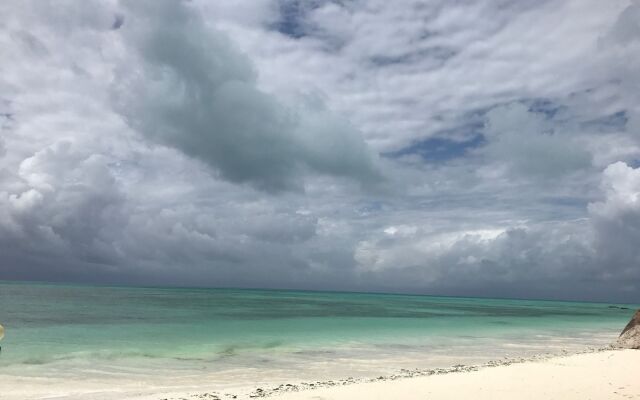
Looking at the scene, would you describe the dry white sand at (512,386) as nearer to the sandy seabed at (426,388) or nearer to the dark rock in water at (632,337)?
the sandy seabed at (426,388)

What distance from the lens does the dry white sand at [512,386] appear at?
42.9 ft

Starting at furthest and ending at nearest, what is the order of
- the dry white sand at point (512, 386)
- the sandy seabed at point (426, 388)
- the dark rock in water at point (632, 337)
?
the dark rock in water at point (632, 337)
the sandy seabed at point (426, 388)
the dry white sand at point (512, 386)

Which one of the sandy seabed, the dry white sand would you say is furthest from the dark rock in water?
the sandy seabed

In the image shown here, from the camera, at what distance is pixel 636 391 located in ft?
42.4

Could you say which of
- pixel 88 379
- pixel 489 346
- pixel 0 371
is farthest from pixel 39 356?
pixel 489 346

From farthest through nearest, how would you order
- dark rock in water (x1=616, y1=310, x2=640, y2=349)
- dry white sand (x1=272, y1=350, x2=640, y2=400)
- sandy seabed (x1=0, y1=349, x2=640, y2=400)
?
dark rock in water (x1=616, y1=310, x2=640, y2=349), sandy seabed (x1=0, y1=349, x2=640, y2=400), dry white sand (x1=272, y1=350, x2=640, y2=400)

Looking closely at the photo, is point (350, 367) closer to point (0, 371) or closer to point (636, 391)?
point (636, 391)

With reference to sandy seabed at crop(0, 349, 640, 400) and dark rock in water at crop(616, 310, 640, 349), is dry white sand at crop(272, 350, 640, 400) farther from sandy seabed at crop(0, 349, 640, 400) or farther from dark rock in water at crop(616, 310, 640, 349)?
dark rock in water at crop(616, 310, 640, 349)

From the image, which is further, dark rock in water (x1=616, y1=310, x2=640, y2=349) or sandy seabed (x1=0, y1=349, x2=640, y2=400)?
dark rock in water (x1=616, y1=310, x2=640, y2=349)

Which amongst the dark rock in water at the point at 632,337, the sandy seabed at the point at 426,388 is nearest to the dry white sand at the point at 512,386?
the sandy seabed at the point at 426,388

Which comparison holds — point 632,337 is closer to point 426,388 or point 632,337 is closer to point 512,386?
point 512,386

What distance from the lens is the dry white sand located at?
13.1m

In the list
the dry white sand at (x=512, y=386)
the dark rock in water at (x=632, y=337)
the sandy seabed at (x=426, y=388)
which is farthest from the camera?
the dark rock in water at (x=632, y=337)

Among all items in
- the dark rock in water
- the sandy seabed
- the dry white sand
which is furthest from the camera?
the dark rock in water
